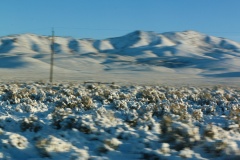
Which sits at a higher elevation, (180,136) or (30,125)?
(30,125)

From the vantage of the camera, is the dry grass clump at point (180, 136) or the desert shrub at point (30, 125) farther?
the desert shrub at point (30, 125)

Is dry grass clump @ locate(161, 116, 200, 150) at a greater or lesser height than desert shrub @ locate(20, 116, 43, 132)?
lesser

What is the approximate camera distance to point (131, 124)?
12352 mm

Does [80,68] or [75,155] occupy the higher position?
[80,68]

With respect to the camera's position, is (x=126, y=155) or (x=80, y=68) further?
(x=80, y=68)

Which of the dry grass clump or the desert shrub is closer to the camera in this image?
the dry grass clump

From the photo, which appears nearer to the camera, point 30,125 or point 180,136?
point 180,136

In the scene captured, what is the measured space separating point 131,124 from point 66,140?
270 centimetres

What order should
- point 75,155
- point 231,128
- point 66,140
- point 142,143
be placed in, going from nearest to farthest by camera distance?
point 75,155, point 142,143, point 66,140, point 231,128

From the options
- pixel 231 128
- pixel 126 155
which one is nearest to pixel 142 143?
Result: pixel 126 155

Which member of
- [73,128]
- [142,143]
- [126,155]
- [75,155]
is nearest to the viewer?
[75,155]

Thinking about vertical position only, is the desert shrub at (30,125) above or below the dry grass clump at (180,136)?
above

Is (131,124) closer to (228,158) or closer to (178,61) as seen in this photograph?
(228,158)

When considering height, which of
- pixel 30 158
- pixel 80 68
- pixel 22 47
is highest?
pixel 22 47
